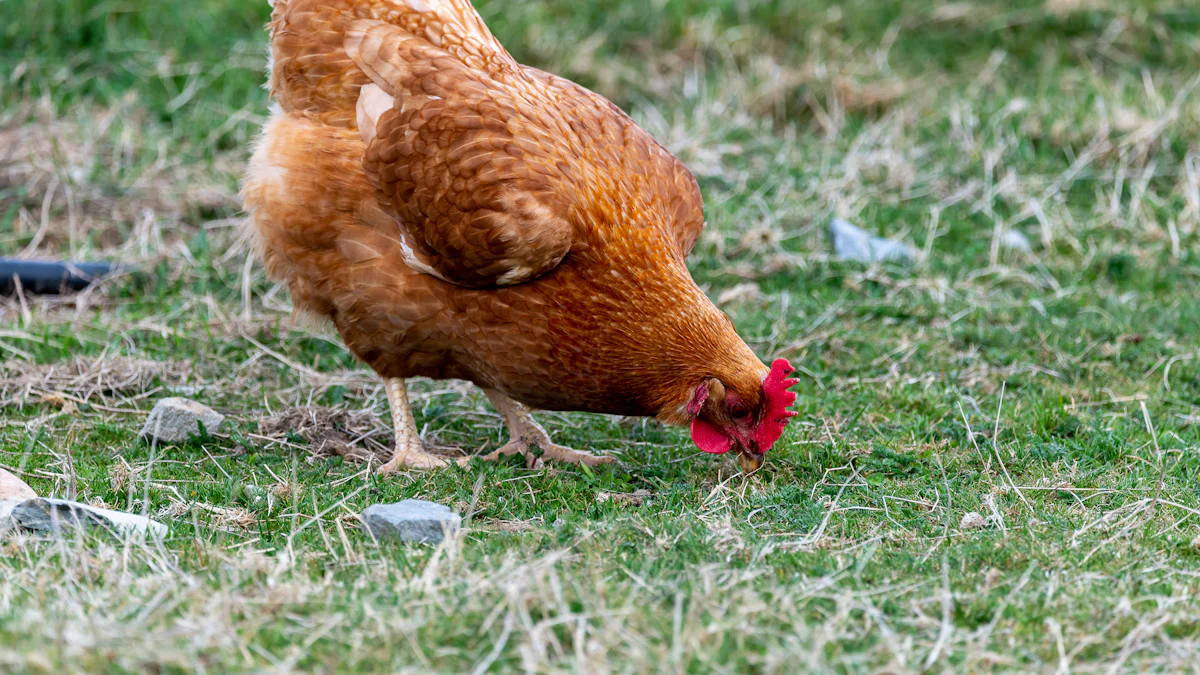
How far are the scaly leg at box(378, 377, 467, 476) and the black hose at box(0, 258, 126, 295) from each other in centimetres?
208

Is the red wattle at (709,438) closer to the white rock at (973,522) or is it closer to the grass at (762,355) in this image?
the grass at (762,355)

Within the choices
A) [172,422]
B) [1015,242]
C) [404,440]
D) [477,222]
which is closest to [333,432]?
[404,440]

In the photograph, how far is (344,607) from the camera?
106 inches

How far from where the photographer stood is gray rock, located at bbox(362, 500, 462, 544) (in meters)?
3.32

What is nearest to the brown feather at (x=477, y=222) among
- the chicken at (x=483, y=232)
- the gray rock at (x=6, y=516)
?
the chicken at (x=483, y=232)

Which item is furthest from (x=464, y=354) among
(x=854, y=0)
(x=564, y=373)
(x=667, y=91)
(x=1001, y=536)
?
(x=854, y=0)

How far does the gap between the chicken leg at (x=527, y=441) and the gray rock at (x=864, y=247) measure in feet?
6.94

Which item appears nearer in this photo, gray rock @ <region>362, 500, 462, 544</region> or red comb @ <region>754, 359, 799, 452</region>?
gray rock @ <region>362, 500, 462, 544</region>

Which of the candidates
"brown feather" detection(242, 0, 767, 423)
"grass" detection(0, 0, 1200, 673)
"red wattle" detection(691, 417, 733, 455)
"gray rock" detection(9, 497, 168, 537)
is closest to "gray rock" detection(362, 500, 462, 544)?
"grass" detection(0, 0, 1200, 673)

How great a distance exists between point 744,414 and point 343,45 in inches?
73.4

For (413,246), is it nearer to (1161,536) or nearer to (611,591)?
(611,591)

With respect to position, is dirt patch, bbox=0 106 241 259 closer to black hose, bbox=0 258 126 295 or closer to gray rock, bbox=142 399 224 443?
black hose, bbox=0 258 126 295

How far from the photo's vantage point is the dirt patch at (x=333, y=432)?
439 centimetres

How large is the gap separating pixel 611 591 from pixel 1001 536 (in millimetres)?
1147
